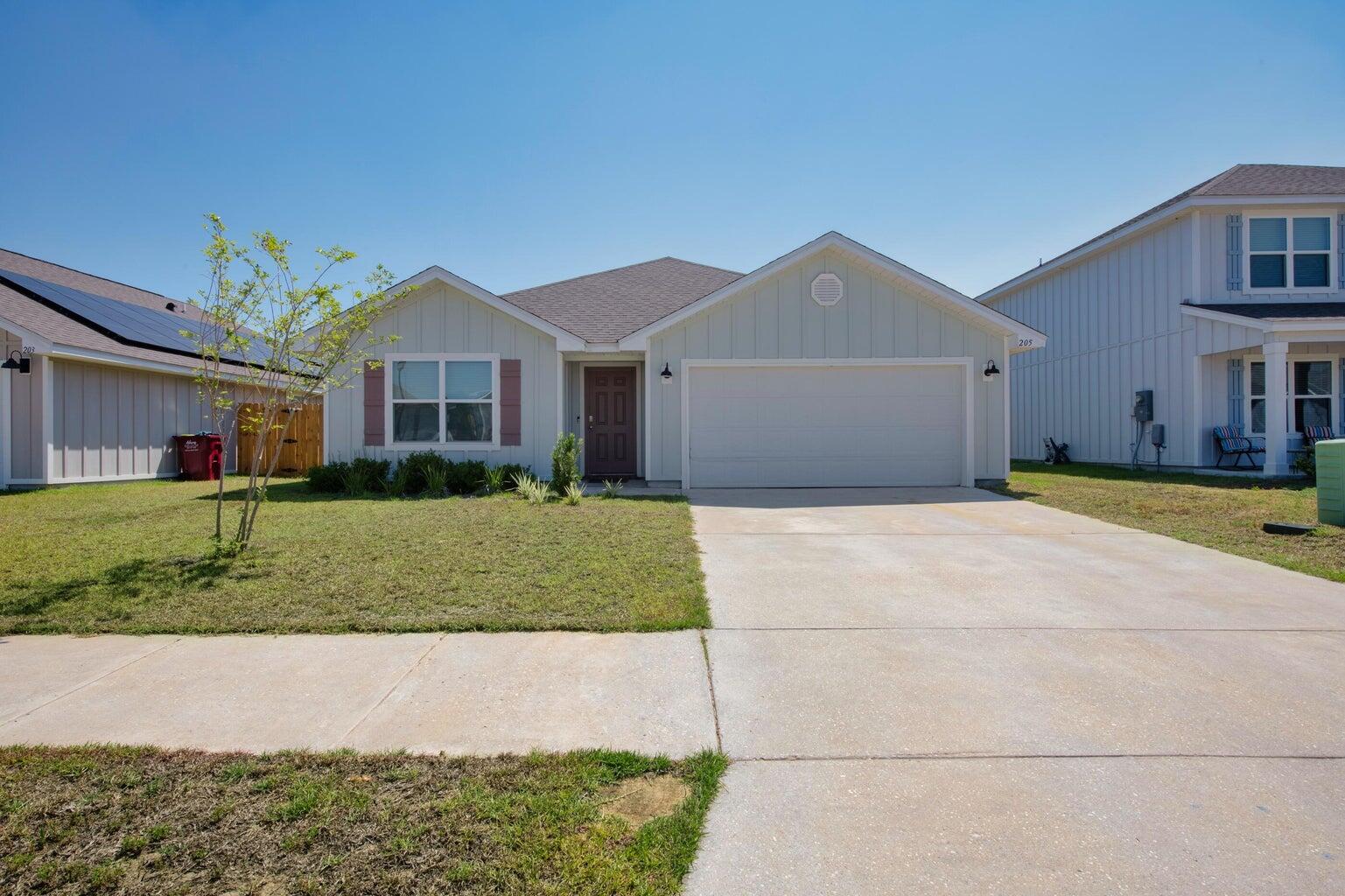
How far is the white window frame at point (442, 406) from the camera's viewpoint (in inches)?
462

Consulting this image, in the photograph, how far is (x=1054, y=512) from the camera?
8.78 meters

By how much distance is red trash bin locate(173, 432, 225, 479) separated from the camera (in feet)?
46.3

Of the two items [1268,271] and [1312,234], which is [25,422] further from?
[1312,234]

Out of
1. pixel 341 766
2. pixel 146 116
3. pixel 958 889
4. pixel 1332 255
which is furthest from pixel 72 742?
pixel 1332 255

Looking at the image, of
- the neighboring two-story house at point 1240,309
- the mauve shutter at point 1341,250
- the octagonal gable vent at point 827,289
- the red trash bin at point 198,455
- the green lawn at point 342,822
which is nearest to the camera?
the green lawn at point 342,822

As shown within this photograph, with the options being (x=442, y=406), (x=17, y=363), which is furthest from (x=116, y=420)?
(x=442, y=406)

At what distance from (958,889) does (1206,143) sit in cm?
1735

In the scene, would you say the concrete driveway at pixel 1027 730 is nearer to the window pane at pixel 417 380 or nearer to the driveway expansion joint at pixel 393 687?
the driveway expansion joint at pixel 393 687

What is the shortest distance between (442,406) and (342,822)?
1031cm

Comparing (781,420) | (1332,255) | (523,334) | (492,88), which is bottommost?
(781,420)

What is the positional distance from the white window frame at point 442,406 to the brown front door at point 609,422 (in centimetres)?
199

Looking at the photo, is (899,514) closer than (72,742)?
No

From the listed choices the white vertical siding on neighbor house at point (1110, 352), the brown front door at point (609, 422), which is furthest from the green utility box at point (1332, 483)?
the brown front door at point (609, 422)

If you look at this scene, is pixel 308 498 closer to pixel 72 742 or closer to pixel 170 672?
pixel 170 672
